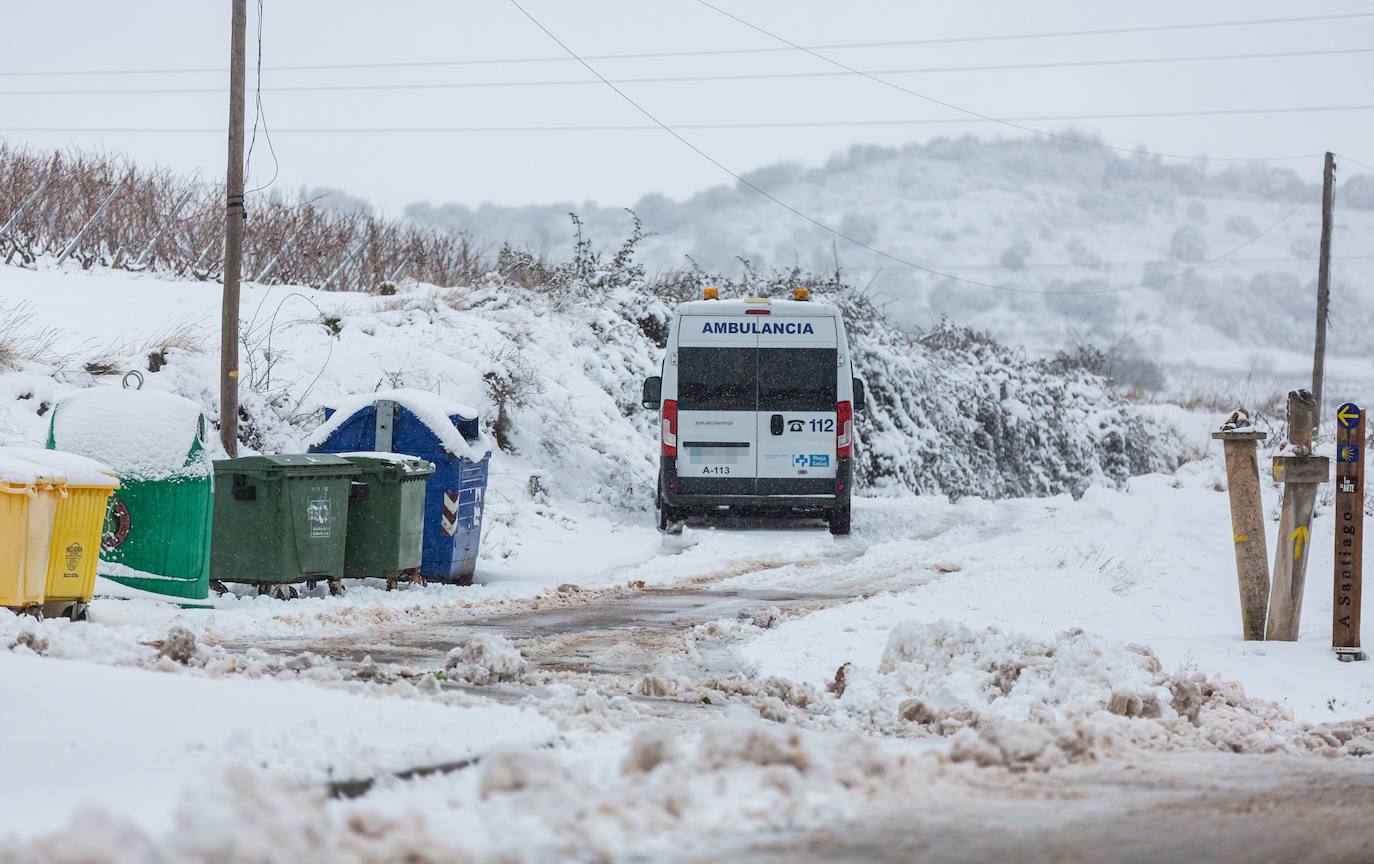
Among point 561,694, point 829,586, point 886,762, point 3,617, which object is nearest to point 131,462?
point 3,617

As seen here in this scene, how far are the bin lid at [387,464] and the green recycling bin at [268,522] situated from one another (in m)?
0.58

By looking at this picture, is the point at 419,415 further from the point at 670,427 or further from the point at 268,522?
the point at 670,427

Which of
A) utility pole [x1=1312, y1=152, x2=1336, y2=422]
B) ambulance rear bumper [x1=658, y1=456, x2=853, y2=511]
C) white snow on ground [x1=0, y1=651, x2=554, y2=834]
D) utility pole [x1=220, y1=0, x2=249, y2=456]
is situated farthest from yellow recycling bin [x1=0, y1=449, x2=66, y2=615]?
utility pole [x1=1312, y1=152, x2=1336, y2=422]

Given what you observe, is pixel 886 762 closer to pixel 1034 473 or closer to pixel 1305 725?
pixel 1305 725

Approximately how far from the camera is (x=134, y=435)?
9.86 meters

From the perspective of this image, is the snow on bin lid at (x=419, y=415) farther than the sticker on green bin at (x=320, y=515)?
Yes

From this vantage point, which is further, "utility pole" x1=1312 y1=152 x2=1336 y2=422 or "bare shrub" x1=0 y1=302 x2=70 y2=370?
"utility pole" x1=1312 y1=152 x2=1336 y2=422

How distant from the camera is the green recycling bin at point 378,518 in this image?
11.5m

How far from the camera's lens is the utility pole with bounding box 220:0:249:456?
1452cm

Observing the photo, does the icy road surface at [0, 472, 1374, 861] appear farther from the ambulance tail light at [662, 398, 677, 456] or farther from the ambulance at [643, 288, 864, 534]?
the ambulance tail light at [662, 398, 677, 456]

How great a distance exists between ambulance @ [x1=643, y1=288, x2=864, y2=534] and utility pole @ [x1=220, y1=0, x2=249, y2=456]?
16.0ft

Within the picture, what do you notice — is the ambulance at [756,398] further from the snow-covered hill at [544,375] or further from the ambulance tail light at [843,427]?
A: the snow-covered hill at [544,375]

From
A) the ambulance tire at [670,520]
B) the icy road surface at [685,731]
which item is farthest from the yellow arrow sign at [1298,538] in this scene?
the ambulance tire at [670,520]

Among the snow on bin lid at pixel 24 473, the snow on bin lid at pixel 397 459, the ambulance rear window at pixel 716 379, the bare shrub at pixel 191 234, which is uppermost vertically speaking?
the bare shrub at pixel 191 234
